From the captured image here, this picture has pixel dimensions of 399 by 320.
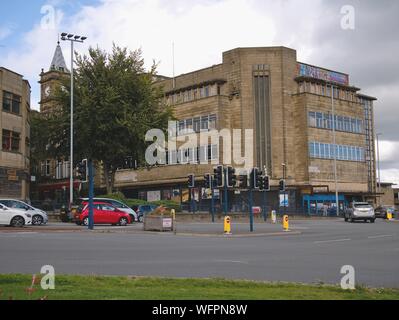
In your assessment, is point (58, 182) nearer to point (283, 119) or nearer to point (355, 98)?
Result: point (283, 119)

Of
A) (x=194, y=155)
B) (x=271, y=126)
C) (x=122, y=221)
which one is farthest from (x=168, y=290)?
(x=271, y=126)

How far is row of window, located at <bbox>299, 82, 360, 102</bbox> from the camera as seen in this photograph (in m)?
69.6

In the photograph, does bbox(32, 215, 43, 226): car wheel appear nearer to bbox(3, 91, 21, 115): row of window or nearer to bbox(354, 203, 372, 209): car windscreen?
bbox(3, 91, 21, 115): row of window

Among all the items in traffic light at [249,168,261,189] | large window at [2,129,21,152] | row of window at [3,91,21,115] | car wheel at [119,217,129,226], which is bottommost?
car wheel at [119,217,129,226]

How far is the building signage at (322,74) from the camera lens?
70938mm

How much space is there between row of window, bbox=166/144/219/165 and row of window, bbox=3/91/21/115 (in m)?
23.8

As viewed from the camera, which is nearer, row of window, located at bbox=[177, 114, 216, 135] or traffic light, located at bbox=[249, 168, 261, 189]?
traffic light, located at bbox=[249, 168, 261, 189]

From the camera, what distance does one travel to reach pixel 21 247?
18312mm

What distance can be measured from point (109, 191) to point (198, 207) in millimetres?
9880

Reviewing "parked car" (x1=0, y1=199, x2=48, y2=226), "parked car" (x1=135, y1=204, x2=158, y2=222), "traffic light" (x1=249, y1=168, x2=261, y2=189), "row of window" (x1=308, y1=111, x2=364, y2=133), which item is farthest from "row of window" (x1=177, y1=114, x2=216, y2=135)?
"traffic light" (x1=249, y1=168, x2=261, y2=189)

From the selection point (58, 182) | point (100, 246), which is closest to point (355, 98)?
point (58, 182)

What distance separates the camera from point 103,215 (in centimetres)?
3488

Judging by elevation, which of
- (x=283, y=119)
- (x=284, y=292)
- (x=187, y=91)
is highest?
(x=187, y=91)
